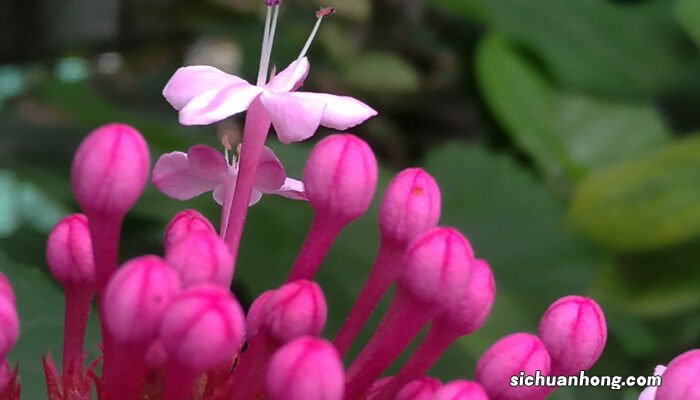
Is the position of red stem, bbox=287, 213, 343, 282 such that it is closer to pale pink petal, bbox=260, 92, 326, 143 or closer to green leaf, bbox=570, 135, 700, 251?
pale pink petal, bbox=260, 92, 326, 143

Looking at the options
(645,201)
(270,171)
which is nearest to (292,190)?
(270,171)

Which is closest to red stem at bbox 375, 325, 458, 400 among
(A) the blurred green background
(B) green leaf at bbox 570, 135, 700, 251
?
(A) the blurred green background

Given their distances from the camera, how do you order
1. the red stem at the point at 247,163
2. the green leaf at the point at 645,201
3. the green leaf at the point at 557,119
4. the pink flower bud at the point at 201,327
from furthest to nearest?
the green leaf at the point at 557,119
the green leaf at the point at 645,201
the red stem at the point at 247,163
the pink flower bud at the point at 201,327

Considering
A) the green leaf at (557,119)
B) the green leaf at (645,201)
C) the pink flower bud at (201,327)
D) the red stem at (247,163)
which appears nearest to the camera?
the pink flower bud at (201,327)

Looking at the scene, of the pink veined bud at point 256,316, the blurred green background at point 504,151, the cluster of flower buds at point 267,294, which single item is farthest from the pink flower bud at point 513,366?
the blurred green background at point 504,151

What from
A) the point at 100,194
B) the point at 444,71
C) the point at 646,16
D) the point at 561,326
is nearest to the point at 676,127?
the point at 646,16

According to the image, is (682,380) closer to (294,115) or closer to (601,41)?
(294,115)

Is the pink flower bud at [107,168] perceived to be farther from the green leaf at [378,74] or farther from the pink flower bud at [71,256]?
the green leaf at [378,74]
